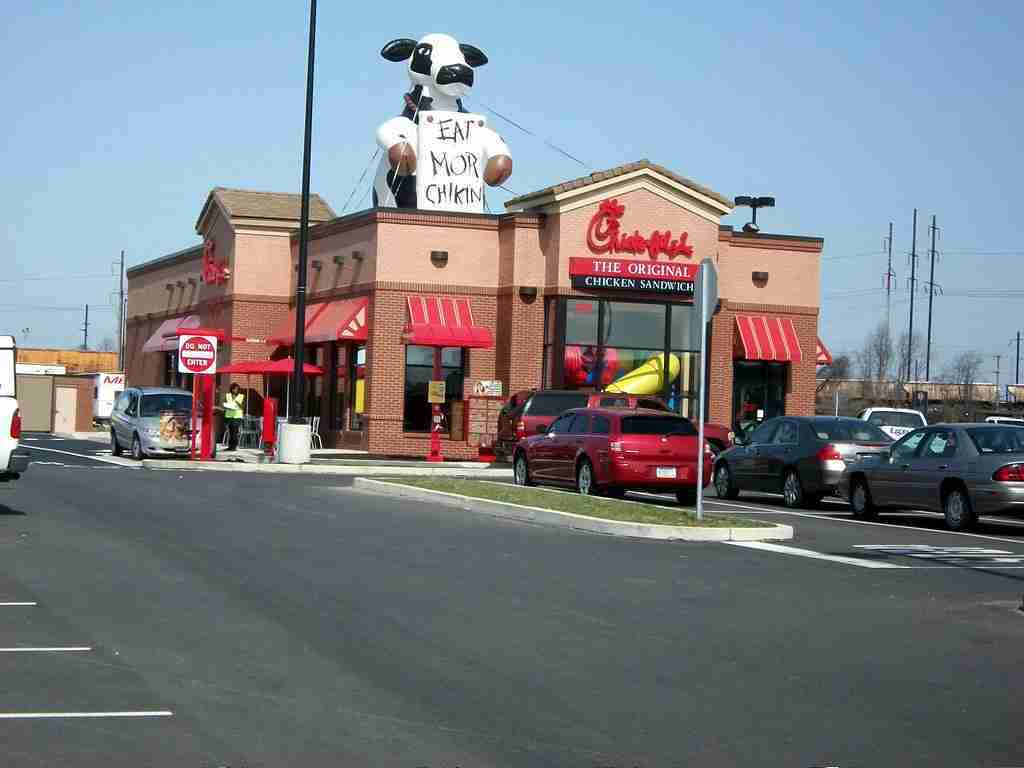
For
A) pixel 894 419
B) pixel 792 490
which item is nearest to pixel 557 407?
pixel 894 419

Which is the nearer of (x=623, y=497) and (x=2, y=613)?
(x=2, y=613)

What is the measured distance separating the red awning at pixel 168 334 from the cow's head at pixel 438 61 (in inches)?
535

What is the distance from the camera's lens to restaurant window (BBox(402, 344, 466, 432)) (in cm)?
4338

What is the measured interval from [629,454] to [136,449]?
647 inches

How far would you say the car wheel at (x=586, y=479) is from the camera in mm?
25000

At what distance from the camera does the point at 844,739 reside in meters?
7.75

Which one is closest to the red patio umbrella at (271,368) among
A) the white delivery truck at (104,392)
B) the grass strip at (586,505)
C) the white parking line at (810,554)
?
the grass strip at (586,505)

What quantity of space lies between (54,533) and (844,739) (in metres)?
11.2

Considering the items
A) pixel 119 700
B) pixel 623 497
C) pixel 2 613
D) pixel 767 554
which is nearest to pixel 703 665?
pixel 119 700

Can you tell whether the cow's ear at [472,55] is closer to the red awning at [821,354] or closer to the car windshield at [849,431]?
the red awning at [821,354]

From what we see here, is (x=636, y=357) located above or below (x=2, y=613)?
above

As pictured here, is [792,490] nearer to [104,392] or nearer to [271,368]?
[271,368]

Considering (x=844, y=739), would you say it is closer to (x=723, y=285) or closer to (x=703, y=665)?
(x=703, y=665)

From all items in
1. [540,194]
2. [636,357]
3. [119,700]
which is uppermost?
[540,194]
